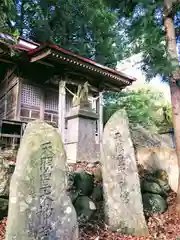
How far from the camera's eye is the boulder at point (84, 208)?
13.6ft

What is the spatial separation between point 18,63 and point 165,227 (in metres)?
8.03

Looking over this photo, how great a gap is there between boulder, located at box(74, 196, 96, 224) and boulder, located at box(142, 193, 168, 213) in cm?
134

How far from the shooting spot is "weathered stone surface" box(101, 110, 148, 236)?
159 inches

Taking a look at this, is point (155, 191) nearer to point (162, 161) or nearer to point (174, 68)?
point (162, 161)

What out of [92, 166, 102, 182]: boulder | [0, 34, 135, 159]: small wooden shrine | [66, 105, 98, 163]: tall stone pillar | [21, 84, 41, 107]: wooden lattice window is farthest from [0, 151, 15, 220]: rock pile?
[21, 84, 41, 107]: wooden lattice window

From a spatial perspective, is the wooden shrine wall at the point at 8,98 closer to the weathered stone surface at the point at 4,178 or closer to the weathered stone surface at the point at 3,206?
the weathered stone surface at the point at 4,178

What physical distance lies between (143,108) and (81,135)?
8403mm

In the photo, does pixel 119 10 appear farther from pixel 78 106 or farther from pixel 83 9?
pixel 83 9

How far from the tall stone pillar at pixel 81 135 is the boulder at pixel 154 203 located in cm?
191

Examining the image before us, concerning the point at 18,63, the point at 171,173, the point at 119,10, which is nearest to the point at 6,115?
the point at 18,63

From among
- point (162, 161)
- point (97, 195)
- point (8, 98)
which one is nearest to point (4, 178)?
point (97, 195)

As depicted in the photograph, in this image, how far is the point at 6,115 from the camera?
418 inches

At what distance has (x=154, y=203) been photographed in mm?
5121

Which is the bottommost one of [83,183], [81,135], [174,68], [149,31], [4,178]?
[83,183]
